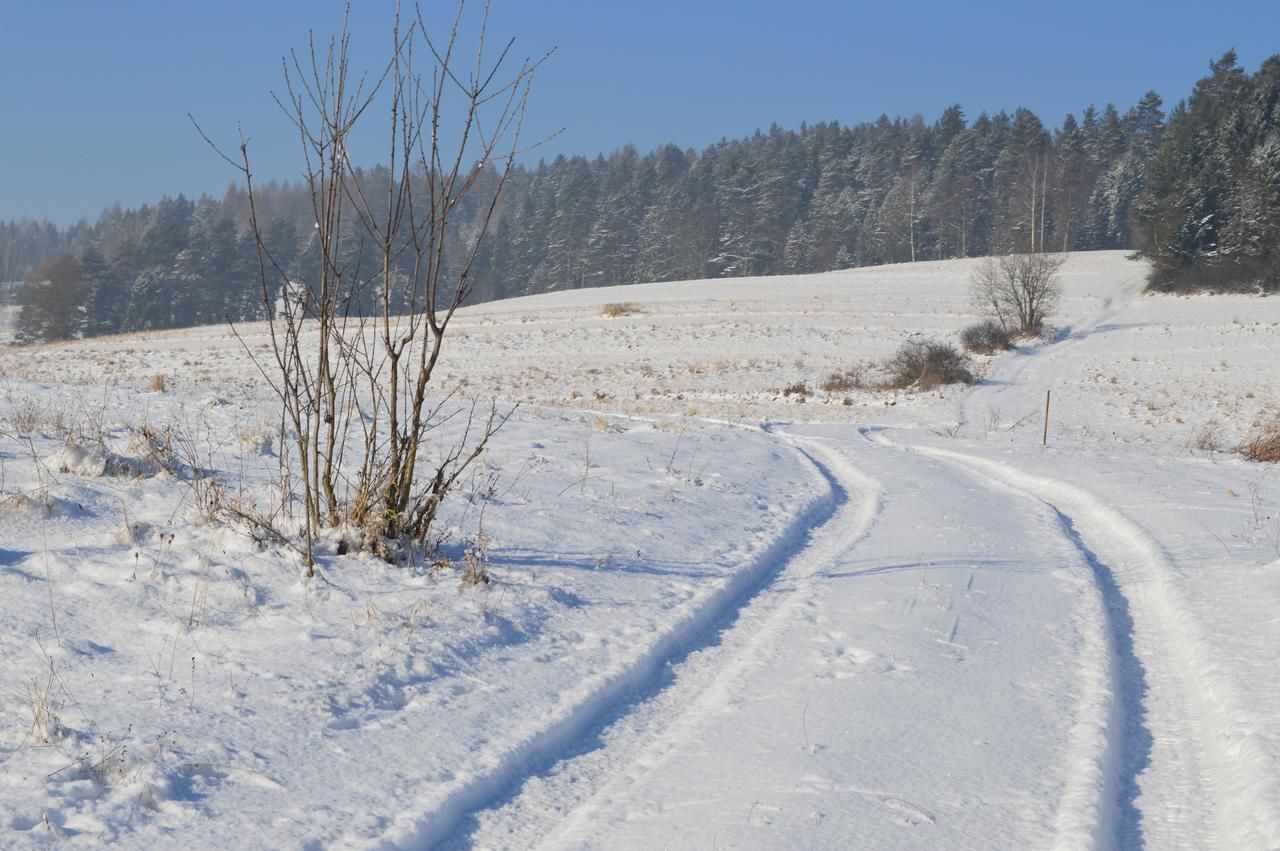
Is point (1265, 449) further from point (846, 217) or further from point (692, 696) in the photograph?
point (846, 217)

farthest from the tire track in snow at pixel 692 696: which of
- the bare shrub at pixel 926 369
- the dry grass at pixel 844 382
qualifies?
the bare shrub at pixel 926 369

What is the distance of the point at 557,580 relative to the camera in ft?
20.4

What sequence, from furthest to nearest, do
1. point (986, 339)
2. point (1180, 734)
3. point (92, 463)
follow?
point (986, 339), point (92, 463), point (1180, 734)

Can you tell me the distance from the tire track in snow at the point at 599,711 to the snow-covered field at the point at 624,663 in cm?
2

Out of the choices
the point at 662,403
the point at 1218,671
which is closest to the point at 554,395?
the point at 662,403

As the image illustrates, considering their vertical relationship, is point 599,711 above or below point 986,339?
below

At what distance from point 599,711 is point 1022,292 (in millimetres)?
43693

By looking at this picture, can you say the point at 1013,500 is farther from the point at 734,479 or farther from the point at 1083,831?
the point at 1083,831

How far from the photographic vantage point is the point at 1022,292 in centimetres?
4397

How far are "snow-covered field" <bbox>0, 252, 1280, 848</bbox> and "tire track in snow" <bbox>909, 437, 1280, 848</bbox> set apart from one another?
2cm

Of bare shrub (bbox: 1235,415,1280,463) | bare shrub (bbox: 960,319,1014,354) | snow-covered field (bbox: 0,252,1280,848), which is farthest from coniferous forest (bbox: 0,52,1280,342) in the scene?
snow-covered field (bbox: 0,252,1280,848)

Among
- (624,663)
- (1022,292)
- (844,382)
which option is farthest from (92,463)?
(1022,292)

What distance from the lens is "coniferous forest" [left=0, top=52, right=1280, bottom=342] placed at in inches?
2226

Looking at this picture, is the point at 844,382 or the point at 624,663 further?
the point at 844,382
